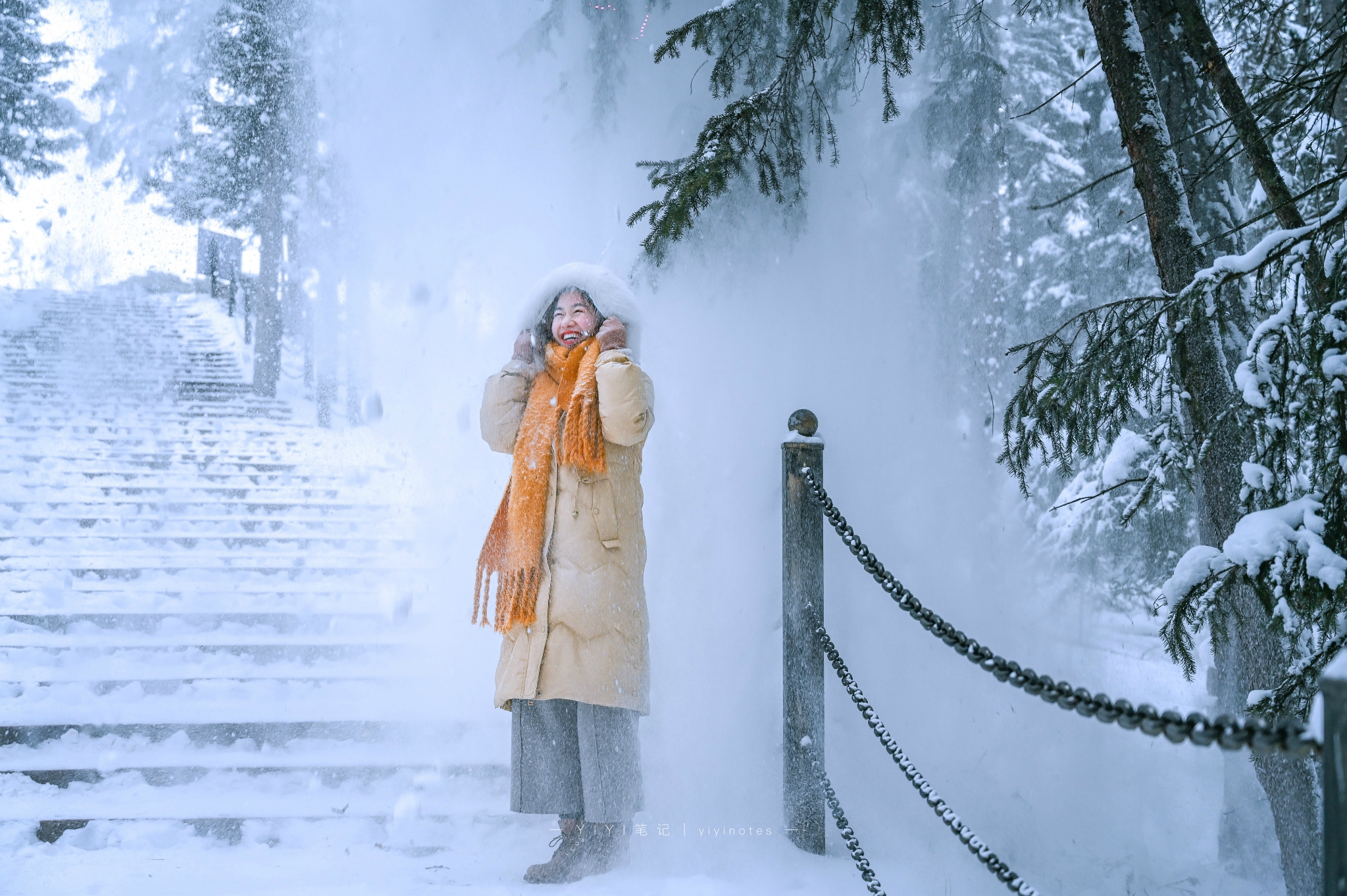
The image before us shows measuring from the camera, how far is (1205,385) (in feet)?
8.70

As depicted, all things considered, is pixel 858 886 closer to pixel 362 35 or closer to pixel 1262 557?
pixel 1262 557

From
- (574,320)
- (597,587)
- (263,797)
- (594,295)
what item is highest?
(594,295)

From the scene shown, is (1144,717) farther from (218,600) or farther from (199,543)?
(199,543)

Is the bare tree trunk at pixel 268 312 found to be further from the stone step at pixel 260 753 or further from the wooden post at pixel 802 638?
the wooden post at pixel 802 638

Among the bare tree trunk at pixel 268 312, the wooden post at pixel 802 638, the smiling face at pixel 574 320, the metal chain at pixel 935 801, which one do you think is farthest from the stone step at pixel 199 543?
the bare tree trunk at pixel 268 312

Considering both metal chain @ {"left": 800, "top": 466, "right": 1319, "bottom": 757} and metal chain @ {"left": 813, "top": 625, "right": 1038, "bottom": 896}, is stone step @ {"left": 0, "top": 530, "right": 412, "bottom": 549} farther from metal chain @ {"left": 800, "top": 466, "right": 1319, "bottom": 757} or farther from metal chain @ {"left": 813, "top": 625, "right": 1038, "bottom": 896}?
metal chain @ {"left": 800, "top": 466, "right": 1319, "bottom": 757}

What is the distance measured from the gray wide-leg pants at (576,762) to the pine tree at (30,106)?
10.1 m

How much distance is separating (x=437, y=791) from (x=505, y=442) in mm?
1601

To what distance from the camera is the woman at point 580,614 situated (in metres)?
2.92

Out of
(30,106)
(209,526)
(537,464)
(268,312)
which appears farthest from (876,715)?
(268,312)

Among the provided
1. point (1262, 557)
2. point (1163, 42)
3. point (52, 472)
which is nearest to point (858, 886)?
point (1262, 557)

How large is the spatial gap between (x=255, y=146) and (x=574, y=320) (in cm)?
1329

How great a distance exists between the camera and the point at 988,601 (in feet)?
14.2

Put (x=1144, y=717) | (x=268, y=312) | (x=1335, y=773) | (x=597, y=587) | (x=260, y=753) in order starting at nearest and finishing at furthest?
(x=1335, y=773) < (x=1144, y=717) < (x=597, y=587) < (x=260, y=753) < (x=268, y=312)
